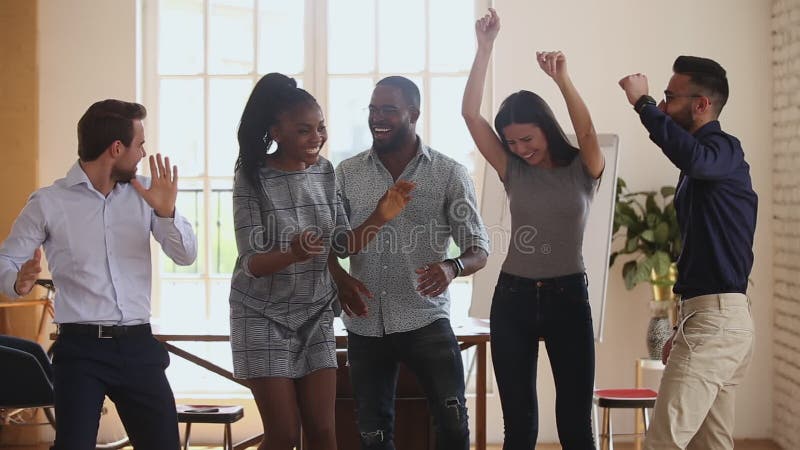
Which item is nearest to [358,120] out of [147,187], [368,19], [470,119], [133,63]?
[368,19]

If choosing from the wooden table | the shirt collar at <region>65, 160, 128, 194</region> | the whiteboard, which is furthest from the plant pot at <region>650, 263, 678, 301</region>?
the shirt collar at <region>65, 160, 128, 194</region>

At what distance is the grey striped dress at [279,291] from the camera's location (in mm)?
2898

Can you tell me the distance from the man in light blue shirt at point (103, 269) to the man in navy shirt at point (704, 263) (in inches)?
57.6

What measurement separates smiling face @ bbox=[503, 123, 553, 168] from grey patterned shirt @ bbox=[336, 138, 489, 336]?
0.20 m

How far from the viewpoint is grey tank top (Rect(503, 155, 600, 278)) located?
3.17 meters

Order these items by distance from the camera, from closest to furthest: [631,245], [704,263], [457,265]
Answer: [704,263] → [457,265] → [631,245]

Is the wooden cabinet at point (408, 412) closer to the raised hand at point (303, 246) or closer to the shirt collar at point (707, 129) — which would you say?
the raised hand at point (303, 246)

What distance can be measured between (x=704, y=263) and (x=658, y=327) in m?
2.54

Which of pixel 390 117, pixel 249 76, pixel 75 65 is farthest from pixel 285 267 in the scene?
pixel 75 65

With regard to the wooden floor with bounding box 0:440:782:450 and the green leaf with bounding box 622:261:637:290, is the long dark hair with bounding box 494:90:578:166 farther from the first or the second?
the wooden floor with bounding box 0:440:782:450

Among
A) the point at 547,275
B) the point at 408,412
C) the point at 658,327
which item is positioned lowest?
the point at 408,412

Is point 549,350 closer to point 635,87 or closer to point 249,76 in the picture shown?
point 635,87

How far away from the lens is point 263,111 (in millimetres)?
3018

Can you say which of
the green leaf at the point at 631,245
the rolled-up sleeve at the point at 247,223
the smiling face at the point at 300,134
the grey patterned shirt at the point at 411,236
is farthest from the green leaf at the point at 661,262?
the rolled-up sleeve at the point at 247,223
